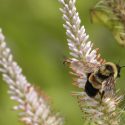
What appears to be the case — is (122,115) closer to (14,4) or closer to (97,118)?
(97,118)

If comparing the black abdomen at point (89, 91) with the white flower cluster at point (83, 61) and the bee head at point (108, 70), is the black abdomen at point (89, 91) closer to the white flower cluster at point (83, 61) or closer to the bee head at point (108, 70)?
the white flower cluster at point (83, 61)

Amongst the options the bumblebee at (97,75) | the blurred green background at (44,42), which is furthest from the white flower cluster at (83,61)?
the blurred green background at (44,42)

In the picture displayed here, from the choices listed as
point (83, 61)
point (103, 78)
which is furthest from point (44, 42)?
point (83, 61)

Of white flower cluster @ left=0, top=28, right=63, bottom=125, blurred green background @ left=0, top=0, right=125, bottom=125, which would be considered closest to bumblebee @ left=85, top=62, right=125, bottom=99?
white flower cluster @ left=0, top=28, right=63, bottom=125

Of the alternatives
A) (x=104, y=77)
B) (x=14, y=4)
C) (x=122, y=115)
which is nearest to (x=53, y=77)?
(x=14, y=4)

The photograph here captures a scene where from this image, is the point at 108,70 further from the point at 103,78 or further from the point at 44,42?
the point at 44,42

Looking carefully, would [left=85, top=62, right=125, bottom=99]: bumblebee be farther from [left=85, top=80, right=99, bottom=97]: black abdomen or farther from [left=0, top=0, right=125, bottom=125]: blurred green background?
[left=0, top=0, right=125, bottom=125]: blurred green background
